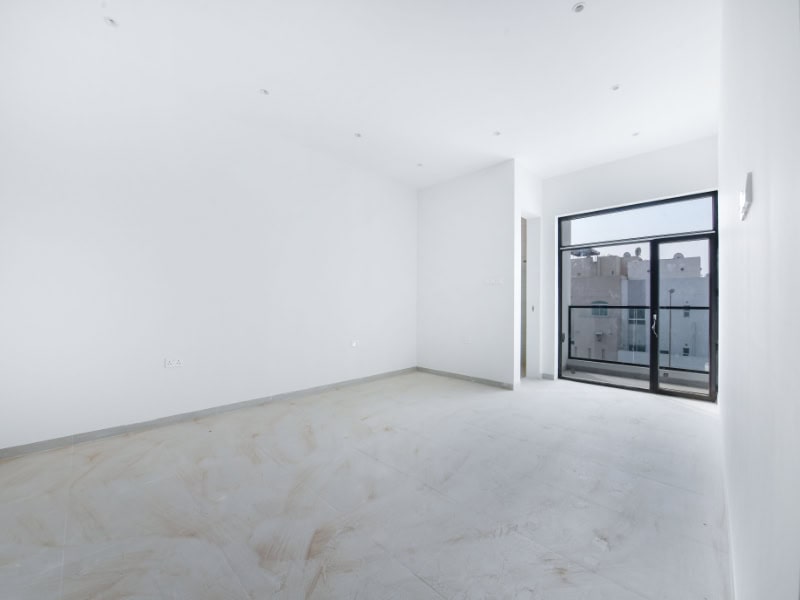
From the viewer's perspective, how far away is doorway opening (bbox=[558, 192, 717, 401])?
181 inches

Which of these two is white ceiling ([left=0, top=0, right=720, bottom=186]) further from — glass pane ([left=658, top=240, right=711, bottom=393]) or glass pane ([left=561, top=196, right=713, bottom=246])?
glass pane ([left=658, top=240, right=711, bottom=393])

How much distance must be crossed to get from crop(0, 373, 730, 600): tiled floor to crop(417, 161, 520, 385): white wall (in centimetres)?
186

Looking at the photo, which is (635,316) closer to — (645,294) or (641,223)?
(645,294)

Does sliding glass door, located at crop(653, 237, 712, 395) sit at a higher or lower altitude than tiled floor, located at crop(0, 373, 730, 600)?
higher

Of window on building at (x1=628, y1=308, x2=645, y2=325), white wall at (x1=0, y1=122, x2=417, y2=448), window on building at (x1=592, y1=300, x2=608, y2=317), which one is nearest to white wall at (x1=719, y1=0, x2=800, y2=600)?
white wall at (x1=0, y1=122, x2=417, y2=448)

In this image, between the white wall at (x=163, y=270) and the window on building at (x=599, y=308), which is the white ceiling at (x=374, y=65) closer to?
the white wall at (x=163, y=270)

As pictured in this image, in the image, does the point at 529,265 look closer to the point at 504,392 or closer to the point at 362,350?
the point at 504,392

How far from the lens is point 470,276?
5.64 metres

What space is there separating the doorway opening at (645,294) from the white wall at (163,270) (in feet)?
12.8

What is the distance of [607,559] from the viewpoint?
172 centimetres

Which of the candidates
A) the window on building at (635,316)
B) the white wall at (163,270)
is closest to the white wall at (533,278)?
the window on building at (635,316)

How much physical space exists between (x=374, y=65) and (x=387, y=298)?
3548mm

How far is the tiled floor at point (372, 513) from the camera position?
1.59 meters

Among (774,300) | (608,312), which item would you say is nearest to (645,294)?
(608,312)
